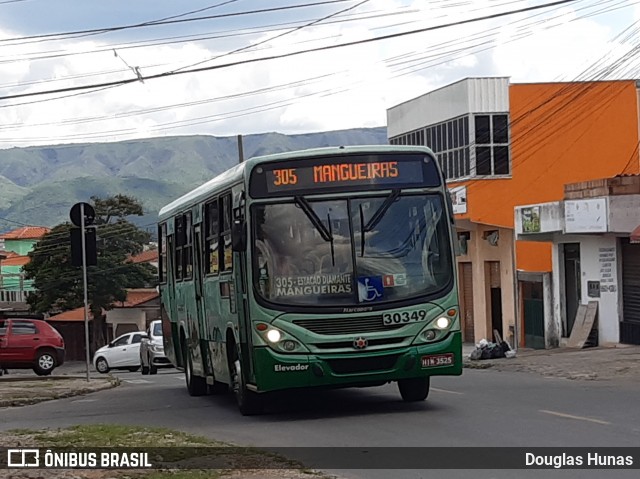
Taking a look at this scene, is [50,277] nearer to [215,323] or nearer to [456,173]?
[456,173]

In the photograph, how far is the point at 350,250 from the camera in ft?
45.6

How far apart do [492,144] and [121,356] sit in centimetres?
1588

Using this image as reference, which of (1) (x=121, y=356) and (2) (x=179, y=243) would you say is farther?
(1) (x=121, y=356)

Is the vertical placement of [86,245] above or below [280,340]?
above

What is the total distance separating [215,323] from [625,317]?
→ 17471mm

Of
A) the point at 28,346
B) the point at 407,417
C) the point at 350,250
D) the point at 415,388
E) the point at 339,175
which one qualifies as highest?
the point at 339,175

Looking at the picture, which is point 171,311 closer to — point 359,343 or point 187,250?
point 187,250

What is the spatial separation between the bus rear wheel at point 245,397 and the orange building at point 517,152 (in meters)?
29.0

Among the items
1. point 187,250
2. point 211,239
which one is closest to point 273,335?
point 211,239

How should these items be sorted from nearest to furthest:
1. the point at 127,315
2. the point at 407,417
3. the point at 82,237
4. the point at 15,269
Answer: the point at 407,417 < the point at 82,237 < the point at 127,315 < the point at 15,269

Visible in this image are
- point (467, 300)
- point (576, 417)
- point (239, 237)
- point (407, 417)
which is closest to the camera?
point (576, 417)

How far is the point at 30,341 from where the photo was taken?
Result: 33938 mm

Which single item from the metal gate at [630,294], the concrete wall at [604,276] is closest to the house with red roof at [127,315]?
the concrete wall at [604,276]

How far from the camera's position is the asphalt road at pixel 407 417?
1127 cm
